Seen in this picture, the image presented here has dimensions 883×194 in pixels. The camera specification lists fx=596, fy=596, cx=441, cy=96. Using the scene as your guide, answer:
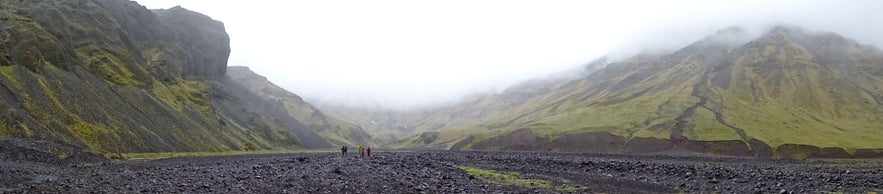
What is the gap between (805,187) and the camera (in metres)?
37.2

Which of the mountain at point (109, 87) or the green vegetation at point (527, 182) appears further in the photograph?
the mountain at point (109, 87)

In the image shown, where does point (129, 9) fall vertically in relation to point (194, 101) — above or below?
above

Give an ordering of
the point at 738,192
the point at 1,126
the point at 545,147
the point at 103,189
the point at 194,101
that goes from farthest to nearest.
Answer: the point at 545,147
the point at 194,101
the point at 1,126
the point at 738,192
the point at 103,189

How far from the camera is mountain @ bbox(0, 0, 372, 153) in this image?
70.3m

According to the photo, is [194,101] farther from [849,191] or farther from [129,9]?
[849,191]

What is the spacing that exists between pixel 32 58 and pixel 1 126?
1247 inches

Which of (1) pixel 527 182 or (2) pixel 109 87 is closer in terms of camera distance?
(1) pixel 527 182

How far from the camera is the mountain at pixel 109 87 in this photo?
70312mm

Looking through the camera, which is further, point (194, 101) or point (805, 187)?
point (194, 101)

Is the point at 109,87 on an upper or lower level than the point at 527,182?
upper

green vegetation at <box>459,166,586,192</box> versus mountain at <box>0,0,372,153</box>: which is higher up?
mountain at <box>0,0,372,153</box>

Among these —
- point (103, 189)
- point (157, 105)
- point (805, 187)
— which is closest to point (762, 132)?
point (805, 187)

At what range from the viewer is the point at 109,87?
9544cm

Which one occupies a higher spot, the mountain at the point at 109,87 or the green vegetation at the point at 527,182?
the mountain at the point at 109,87
